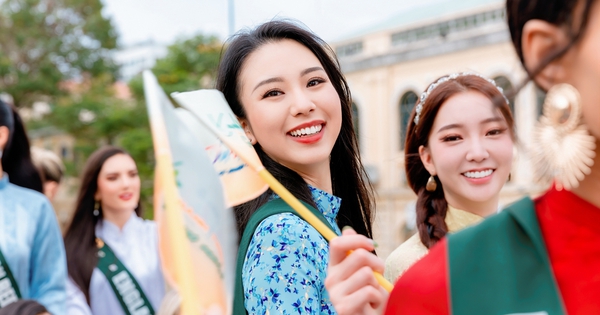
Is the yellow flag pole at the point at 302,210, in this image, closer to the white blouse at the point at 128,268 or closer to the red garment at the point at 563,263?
the red garment at the point at 563,263

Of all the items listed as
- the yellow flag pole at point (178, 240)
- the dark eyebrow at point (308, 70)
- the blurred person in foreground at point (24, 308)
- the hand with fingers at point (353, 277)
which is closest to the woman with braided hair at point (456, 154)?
the dark eyebrow at point (308, 70)

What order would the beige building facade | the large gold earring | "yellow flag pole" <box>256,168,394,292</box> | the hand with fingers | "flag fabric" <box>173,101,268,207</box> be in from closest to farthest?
the large gold earring < the hand with fingers < "yellow flag pole" <box>256,168,394,292</box> < "flag fabric" <box>173,101,268,207</box> < the beige building facade

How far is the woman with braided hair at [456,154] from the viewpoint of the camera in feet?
6.23

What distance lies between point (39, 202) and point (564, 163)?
2.59 m

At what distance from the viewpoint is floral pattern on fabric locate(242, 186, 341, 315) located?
4.33 feet

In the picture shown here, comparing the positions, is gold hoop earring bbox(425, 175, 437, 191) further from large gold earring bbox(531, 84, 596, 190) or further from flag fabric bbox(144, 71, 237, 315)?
large gold earring bbox(531, 84, 596, 190)

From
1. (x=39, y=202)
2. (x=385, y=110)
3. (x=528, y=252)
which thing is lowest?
(x=385, y=110)

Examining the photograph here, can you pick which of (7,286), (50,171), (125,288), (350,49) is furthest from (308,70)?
(350,49)

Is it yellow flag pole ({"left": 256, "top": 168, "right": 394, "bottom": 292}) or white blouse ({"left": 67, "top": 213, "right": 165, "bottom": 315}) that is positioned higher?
yellow flag pole ({"left": 256, "top": 168, "right": 394, "bottom": 292})

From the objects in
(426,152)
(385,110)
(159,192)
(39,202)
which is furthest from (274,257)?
→ (385,110)

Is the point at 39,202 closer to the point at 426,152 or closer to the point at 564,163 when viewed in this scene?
the point at 426,152

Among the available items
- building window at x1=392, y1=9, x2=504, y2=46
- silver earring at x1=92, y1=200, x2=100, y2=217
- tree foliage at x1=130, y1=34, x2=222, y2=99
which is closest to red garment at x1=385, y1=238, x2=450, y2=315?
silver earring at x1=92, y1=200, x2=100, y2=217

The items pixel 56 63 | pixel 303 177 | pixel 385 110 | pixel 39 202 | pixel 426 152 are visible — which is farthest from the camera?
pixel 385 110

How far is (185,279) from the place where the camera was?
86 centimetres
